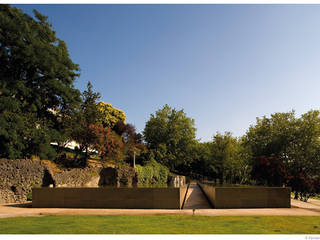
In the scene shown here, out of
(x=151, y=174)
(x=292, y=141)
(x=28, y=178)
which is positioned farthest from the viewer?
(x=292, y=141)

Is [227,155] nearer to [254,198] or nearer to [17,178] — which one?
[254,198]

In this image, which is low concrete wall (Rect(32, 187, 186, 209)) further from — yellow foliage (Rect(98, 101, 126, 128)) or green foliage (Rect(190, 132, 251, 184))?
yellow foliage (Rect(98, 101, 126, 128))

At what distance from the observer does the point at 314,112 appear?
3728 centimetres

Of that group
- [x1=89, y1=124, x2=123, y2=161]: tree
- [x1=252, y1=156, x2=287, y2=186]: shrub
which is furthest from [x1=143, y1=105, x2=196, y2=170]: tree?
[x1=252, y1=156, x2=287, y2=186]: shrub

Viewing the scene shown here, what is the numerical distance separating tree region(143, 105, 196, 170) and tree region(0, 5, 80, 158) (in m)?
23.3

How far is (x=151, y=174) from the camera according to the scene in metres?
35.0

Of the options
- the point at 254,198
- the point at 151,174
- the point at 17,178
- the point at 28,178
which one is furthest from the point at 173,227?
the point at 151,174

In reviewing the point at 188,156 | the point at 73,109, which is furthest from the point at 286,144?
the point at 73,109

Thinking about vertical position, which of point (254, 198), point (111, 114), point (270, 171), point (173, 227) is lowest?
point (173, 227)

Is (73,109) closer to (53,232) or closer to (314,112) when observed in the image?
(53,232)

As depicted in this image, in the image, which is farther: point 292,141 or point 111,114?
point 111,114

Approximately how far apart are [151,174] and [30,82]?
20725 millimetres

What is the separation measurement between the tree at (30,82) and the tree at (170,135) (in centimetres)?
2334

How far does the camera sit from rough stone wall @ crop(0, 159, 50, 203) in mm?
15680
